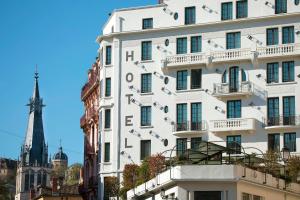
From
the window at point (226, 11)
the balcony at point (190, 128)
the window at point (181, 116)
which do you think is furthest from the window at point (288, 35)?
the window at point (181, 116)

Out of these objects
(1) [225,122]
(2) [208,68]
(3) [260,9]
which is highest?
(3) [260,9]

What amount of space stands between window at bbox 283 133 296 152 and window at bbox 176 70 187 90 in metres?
11.1

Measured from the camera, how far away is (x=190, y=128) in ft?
265

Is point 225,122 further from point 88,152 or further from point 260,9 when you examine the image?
point 88,152

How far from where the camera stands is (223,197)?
44.7 meters

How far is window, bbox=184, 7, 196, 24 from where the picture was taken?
84.0 metres

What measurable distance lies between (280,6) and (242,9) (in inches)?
143

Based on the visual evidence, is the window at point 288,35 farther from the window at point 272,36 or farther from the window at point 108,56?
the window at point 108,56

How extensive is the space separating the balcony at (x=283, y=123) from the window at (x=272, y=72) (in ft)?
12.2

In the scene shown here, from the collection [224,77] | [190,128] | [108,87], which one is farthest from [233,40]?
[108,87]

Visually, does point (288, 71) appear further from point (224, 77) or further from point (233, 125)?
point (233, 125)

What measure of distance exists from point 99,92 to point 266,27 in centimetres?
1932

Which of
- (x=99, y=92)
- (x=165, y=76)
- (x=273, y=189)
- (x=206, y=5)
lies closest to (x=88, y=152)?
(x=99, y=92)

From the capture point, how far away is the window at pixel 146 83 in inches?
3323
